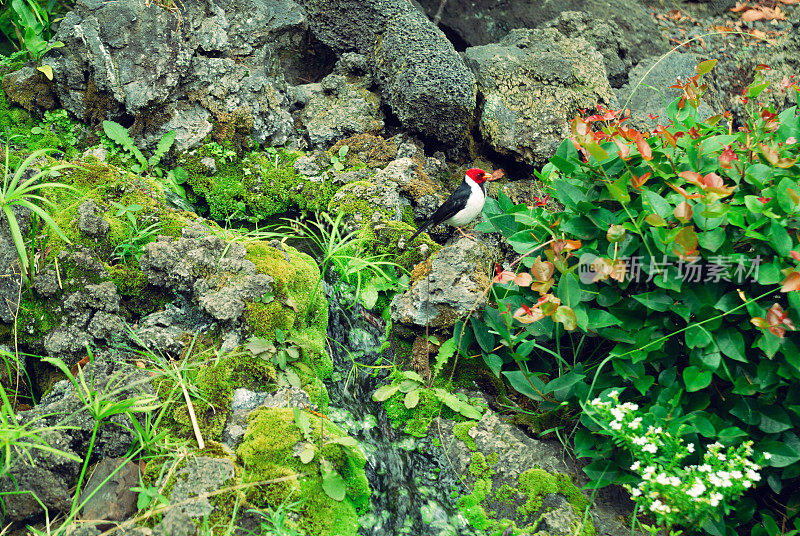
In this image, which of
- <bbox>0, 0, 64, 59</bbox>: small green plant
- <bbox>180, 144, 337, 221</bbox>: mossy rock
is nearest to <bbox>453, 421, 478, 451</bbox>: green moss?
<bbox>180, 144, 337, 221</bbox>: mossy rock

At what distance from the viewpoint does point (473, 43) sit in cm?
607

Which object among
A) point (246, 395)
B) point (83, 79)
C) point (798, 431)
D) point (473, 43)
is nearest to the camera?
point (798, 431)

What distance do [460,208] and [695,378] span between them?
196 centimetres

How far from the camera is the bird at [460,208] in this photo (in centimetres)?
394

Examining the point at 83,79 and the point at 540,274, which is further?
the point at 83,79

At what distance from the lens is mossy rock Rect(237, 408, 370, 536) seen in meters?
2.45

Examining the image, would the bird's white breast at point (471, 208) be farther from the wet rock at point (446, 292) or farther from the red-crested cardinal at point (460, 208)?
the wet rock at point (446, 292)

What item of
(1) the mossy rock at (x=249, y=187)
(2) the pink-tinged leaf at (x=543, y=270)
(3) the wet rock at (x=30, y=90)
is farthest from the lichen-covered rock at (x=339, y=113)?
(2) the pink-tinged leaf at (x=543, y=270)

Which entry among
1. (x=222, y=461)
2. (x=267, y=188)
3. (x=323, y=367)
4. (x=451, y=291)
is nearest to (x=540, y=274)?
(x=451, y=291)

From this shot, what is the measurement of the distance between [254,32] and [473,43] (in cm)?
235

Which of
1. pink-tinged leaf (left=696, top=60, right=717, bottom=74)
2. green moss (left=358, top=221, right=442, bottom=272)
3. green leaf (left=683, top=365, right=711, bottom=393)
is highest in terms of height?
pink-tinged leaf (left=696, top=60, right=717, bottom=74)

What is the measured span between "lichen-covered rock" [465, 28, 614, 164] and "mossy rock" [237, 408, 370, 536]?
3121 mm

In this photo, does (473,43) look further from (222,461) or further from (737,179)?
(222,461)

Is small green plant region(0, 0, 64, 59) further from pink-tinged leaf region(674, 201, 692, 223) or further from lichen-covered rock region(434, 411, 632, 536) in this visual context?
pink-tinged leaf region(674, 201, 692, 223)
